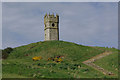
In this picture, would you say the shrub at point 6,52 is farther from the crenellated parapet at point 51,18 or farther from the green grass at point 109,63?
the green grass at point 109,63

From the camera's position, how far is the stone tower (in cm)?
6031

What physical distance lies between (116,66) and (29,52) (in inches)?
959

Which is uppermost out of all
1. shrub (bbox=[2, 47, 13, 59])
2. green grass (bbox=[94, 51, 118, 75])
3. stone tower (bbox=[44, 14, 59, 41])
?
stone tower (bbox=[44, 14, 59, 41])

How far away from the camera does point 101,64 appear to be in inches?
1400

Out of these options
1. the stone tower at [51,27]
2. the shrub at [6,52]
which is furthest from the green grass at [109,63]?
the shrub at [6,52]

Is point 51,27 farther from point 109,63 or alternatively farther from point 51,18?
point 109,63

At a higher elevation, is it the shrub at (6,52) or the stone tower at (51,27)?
the stone tower at (51,27)

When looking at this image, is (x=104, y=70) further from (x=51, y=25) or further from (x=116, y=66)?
(x=51, y=25)

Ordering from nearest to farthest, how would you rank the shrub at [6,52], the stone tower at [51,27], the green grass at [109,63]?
1. the green grass at [109,63]
2. the shrub at [6,52]
3. the stone tower at [51,27]

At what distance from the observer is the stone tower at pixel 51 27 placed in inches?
2375

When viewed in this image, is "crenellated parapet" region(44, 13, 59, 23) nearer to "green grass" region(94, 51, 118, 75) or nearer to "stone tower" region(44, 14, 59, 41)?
"stone tower" region(44, 14, 59, 41)

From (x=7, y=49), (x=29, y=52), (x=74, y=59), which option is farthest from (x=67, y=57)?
(x=7, y=49)

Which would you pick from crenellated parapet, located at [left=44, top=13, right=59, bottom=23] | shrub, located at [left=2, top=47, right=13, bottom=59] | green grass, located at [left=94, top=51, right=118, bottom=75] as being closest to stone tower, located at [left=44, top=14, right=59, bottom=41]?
crenellated parapet, located at [left=44, top=13, right=59, bottom=23]

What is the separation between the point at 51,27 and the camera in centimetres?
6053
